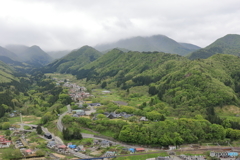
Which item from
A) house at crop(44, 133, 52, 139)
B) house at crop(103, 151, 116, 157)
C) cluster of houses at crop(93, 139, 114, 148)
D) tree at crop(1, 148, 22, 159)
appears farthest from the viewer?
house at crop(44, 133, 52, 139)

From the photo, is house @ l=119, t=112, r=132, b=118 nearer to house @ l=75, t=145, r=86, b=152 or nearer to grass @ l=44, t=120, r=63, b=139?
grass @ l=44, t=120, r=63, b=139

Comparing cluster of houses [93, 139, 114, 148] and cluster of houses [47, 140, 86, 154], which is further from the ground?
cluster of houses [93, 139, 114, 148]

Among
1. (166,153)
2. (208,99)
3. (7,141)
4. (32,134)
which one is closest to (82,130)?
(32,134)

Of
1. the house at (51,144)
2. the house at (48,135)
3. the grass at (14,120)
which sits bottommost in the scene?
the house at (51,144)

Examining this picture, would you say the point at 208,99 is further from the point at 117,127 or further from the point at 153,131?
the point at 117,127

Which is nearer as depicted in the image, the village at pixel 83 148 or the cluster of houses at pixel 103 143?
the village at pixel 83 148

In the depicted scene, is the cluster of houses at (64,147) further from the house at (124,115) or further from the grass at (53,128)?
the house at (124,115)

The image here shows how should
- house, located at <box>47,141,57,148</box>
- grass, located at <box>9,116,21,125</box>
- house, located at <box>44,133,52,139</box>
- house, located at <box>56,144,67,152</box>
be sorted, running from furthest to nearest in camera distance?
1. grass, located at <box>9,116,21,125</box>
2. house, located at <box>44,133,52,139</box>
3. house, located at <box>47,141,57,148</box>
4. house, located at <box>56,144,67,152</box>

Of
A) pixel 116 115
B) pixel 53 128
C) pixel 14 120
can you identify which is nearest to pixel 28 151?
pixel 53 128

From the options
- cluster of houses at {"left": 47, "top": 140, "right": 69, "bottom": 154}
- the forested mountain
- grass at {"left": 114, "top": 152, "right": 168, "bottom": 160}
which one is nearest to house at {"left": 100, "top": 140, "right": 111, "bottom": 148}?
grass at {"left": 114, "top": 152, "right": 168, "bottom": 160}

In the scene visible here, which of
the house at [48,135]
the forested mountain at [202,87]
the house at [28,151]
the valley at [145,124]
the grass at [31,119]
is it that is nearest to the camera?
the house at [28,151]

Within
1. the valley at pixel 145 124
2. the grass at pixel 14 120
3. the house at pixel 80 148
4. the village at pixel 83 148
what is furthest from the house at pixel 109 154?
the grass at pixel 14 120
